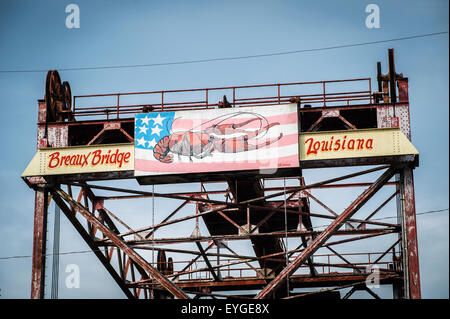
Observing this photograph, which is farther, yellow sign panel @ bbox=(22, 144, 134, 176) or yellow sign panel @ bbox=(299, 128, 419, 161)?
yellow sign panel @ bbox=(22, 144, 134, 176)

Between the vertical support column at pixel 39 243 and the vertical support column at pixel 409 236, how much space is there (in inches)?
524

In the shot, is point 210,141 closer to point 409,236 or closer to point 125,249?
point 125,249

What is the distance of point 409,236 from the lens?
34125mm

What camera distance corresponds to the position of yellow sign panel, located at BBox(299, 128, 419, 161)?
1382 inches

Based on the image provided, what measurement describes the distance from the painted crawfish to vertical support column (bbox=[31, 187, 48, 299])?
4.73m

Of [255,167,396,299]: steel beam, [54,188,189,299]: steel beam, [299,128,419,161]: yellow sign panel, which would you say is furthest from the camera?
[54,188,189,299]: steel beam

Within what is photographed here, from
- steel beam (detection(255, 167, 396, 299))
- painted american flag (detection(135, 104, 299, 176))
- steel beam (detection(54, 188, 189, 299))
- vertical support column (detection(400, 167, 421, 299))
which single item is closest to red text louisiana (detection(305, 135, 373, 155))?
painted american flag (detection(135, 104, 299, 176))

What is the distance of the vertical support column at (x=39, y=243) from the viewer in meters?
35.6

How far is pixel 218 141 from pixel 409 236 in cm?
782

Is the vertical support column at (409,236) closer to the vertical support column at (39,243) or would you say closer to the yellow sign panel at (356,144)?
the yellow sign panel at (356,144)

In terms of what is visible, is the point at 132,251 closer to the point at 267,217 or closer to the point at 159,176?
the point at 159,176

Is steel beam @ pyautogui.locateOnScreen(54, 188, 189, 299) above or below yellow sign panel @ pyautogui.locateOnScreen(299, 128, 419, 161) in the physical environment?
below

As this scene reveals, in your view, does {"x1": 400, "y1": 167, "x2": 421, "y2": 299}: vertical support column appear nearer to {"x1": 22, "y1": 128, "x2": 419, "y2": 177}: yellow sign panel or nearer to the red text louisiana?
{"x1": 22, "y1": 128, "x2": 419, "y2": 177}: yellow sign panel
